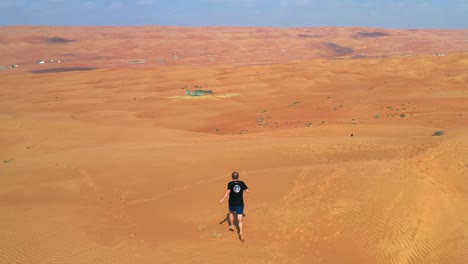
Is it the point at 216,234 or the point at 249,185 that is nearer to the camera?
the point at 216,234

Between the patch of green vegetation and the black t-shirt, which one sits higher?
the black t-shirt

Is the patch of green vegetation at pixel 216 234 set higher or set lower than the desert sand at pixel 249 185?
lower

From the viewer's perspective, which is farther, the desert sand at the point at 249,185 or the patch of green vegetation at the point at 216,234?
the patch of green vegetation at the point at 216,234

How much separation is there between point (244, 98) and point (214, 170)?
27292 millimetres

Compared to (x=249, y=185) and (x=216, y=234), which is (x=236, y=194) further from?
(x=249, y=185)

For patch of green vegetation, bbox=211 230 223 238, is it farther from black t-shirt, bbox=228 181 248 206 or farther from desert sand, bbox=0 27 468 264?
black t-shirt, bbox=228 181 248 206

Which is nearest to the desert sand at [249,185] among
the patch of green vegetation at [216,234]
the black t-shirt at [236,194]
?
the patch of green vegetation at [216,234]

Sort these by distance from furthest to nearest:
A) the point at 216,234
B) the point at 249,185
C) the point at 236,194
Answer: the point at 249,185, the point at 216,234, the point at 236,194

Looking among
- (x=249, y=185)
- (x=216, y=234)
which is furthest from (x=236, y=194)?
(x=249, y=185)

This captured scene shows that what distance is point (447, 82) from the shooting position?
1594 inches

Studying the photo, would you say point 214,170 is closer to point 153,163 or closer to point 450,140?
point 153,163

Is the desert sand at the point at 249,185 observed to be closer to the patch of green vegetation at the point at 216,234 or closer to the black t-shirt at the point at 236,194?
the patch of green vegetation at the point at 216,234

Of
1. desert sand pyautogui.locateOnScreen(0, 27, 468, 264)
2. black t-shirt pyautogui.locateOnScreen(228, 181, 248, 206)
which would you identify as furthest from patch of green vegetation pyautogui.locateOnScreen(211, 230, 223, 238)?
black t-shirt pyautogui.locateOnScreen(228, 181, 248, 206)

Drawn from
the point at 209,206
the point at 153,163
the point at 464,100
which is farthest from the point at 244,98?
the point at 209,206
